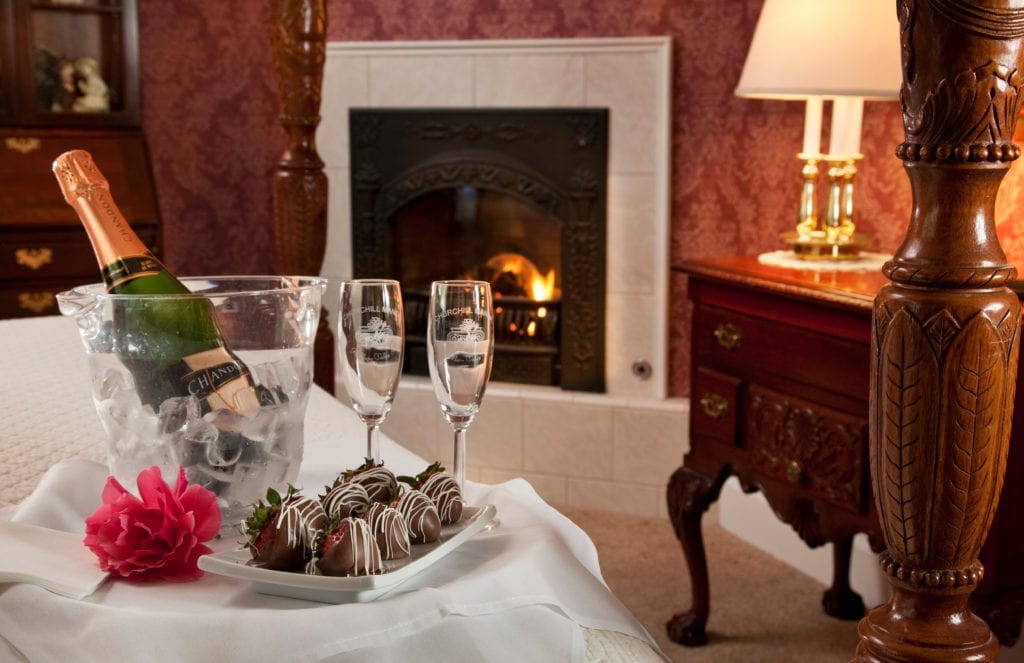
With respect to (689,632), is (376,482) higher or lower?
higher

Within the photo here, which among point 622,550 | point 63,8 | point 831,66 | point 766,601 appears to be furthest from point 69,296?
point 63,8

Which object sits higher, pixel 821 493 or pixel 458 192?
pixel 458 192

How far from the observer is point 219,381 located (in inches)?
36.0

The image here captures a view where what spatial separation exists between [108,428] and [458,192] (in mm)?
2863

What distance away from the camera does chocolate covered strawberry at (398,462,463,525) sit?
0.80 metres

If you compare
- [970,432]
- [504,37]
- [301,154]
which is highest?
[504,37]

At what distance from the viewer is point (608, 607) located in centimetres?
78

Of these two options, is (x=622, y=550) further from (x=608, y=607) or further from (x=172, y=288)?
(x=608, y=607)

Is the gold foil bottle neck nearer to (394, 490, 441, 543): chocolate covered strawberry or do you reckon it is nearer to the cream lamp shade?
(394, 490, 441, 543): chocolate covered strawberry

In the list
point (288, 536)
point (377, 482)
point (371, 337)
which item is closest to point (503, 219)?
point (371, 337)

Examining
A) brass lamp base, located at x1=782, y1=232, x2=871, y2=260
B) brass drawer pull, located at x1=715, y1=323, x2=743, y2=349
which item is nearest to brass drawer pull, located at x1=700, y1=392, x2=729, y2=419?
brass drawer pull, located at x1=715, y1=323, x2=743, y2=349

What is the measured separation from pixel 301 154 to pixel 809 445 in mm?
1223

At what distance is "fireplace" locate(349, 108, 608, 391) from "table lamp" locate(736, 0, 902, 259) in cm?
113

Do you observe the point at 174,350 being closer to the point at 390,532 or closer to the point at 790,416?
the point at 390,532
